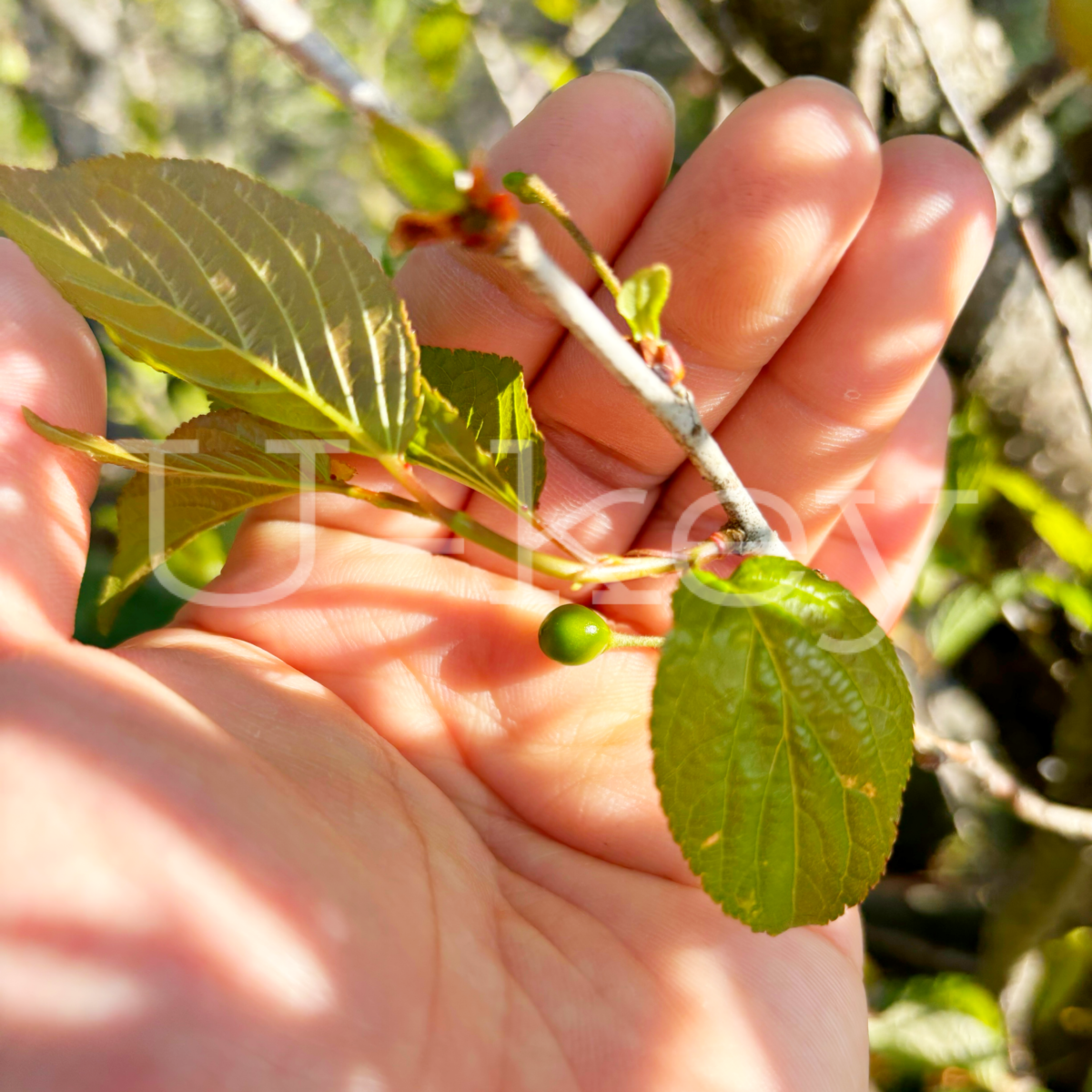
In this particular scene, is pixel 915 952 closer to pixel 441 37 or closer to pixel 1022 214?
pixel 1022 214

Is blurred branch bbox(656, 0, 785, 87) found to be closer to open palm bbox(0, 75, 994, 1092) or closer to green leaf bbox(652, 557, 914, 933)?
open palm bbox(0, 75, 994, 1092)

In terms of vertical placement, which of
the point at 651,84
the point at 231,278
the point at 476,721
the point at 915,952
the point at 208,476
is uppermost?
the point at 651,84

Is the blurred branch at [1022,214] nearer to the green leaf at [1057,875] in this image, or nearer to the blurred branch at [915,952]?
the green leaf at [1057,875]

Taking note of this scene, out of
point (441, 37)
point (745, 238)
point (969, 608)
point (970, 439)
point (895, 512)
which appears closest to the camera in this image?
point (745, 238)

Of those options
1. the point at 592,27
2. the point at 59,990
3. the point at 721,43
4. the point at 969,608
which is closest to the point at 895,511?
the point at 969,608

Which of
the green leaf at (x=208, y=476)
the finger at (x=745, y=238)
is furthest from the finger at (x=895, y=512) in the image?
the green leaf at (x=208, y=476)

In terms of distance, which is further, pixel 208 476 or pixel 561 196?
pixel 561 196

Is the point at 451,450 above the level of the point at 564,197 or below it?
below

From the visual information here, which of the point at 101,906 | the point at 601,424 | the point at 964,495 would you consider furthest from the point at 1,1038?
the point at 964,495
